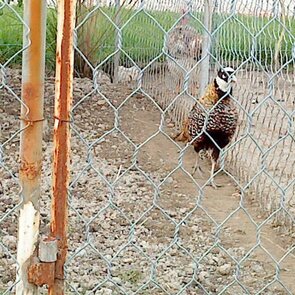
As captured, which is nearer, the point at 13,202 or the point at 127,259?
the point at 127,259

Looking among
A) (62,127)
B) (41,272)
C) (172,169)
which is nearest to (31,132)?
(62,127)

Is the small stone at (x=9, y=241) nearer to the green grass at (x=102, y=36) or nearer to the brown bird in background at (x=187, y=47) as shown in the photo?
the brown bird in background at (x=187, y=47)

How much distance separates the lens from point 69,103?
1684 millimetres

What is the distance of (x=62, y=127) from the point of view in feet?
5.57

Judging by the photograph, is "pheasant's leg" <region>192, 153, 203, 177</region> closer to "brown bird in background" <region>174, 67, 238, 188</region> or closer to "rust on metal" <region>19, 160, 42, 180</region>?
"brown bird in background" <region>174, 67, 238, 188</region>

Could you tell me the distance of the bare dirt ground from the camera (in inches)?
103

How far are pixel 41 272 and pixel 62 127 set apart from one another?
15.0 inches

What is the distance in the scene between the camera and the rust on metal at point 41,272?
5.69 feet

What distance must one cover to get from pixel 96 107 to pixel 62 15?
4.32m

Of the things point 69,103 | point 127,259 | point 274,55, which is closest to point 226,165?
point 274,55

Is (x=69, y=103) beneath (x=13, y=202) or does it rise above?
above

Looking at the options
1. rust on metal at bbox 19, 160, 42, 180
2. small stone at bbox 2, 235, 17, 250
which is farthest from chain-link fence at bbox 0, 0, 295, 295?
rust on metal at bbox 19, 160, 42, 180

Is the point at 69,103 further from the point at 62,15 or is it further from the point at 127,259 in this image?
the point at 127,259

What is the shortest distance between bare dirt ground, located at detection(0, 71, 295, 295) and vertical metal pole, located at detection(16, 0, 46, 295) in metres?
0.15
